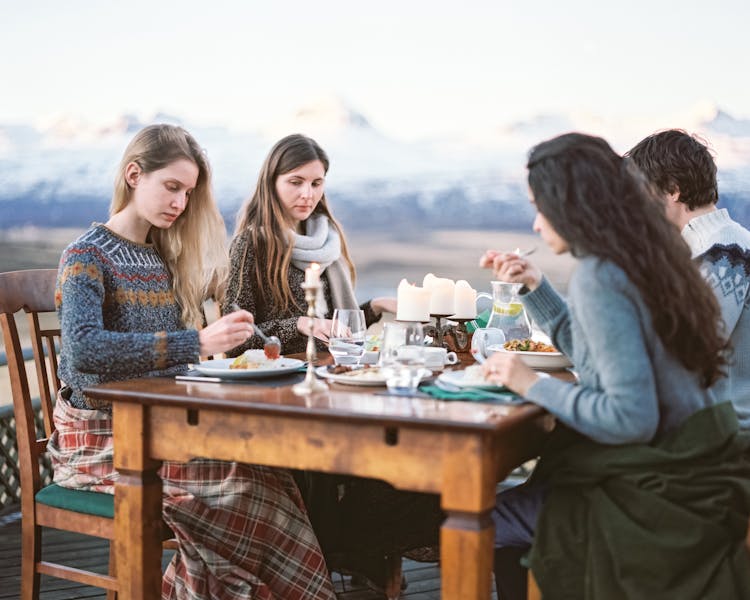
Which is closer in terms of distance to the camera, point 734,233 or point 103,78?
point 734,233

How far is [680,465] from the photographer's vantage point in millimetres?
1574

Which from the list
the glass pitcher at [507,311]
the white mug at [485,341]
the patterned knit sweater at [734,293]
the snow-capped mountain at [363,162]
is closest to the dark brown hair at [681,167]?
the patterned knit sweater at [734,293]

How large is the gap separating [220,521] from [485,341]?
2.60ft

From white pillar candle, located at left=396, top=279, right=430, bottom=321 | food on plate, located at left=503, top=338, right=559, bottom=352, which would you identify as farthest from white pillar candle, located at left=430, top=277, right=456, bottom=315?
food on plate, located at left=503, top=338, right=559, bottom=352

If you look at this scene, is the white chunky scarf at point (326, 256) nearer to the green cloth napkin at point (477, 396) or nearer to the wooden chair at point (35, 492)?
the wooden chair at point (35, 492)

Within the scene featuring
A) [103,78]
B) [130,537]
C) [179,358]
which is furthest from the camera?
[103,78]

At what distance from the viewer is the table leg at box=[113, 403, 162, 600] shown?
178 centimetres

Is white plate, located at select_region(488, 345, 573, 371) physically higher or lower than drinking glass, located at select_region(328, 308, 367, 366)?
lower

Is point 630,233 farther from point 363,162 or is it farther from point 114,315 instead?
point 363,162

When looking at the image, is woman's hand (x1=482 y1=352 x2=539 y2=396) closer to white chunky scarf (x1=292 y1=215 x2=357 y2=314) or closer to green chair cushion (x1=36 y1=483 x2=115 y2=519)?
green chair cushion (x1=36 y1=483 x2=115 y2=519)

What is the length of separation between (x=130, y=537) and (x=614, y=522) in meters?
A: 0.97

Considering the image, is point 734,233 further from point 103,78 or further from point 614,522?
point 103,78

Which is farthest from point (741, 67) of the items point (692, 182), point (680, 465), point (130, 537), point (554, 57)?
point (130, 537)

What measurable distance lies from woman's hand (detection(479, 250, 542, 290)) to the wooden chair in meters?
1.03
